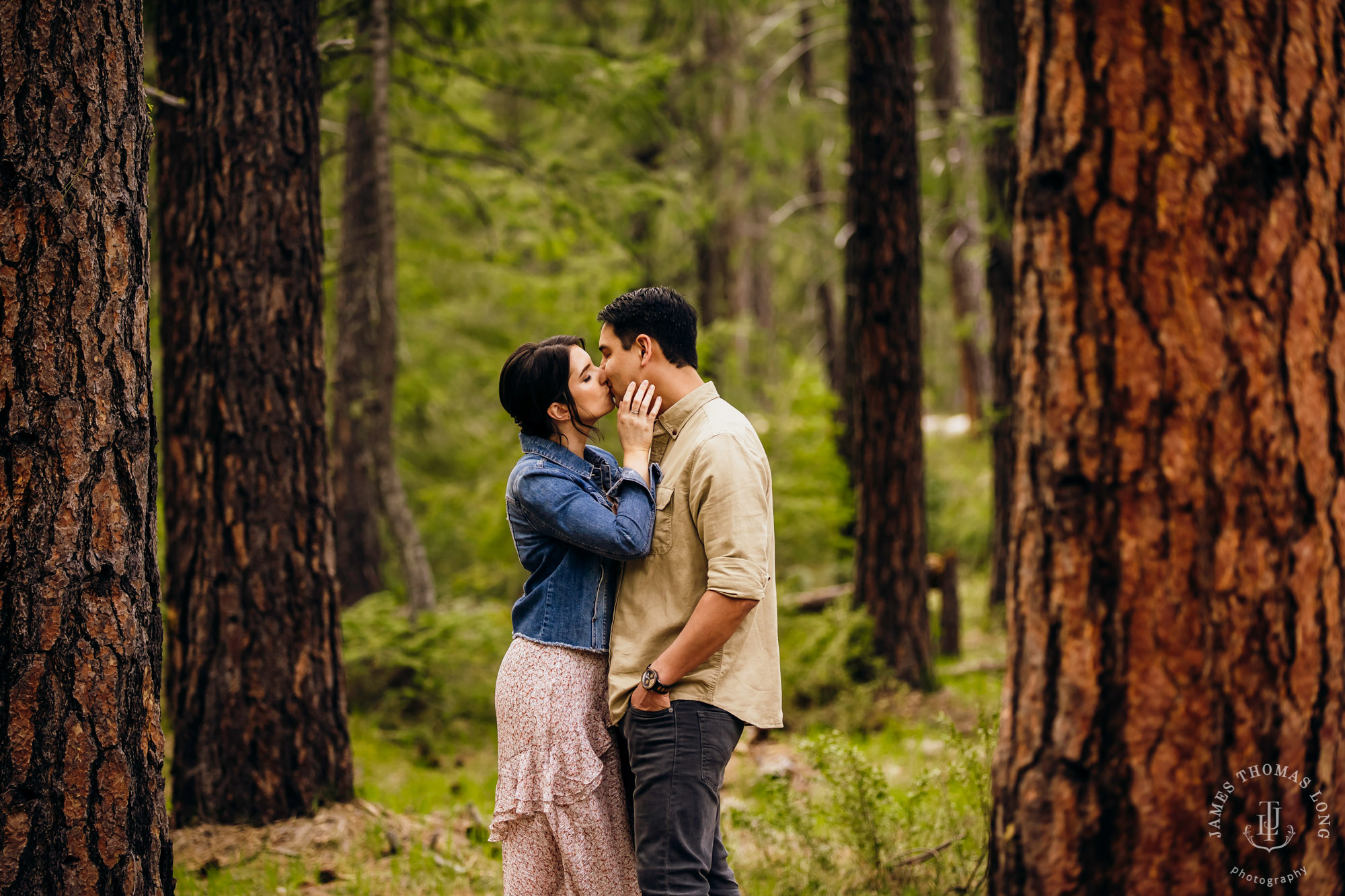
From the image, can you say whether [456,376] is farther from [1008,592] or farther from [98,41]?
[1008,592]

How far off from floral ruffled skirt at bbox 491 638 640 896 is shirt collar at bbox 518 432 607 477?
0.59 metres

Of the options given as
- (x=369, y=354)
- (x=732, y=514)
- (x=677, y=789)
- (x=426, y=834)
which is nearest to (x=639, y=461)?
(x=732, y=514)

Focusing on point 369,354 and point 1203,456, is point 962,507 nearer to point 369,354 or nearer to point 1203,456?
point 369,354

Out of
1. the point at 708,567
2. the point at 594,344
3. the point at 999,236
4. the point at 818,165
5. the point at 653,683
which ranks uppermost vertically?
the point at 818,165

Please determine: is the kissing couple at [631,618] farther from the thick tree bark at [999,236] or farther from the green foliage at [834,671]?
the thick tree bark at [999,236]

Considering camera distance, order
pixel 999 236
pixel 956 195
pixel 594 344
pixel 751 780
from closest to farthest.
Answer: pixel 751 780 < pixel 999 236 < pixel 594 344 < pixel 956 195

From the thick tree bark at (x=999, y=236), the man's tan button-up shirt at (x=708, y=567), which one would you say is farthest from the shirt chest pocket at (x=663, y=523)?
the thick tree bark at (x=999, y=236)

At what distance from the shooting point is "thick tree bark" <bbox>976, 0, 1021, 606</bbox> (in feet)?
29.4

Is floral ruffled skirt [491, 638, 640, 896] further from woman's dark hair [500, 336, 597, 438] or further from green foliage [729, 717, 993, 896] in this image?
green foliage [729, 717, 993, 896]

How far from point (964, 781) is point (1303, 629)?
2487 mm

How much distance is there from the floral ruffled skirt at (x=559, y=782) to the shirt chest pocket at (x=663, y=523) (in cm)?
45

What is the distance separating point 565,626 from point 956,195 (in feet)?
32.6

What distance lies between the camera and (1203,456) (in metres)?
2.02

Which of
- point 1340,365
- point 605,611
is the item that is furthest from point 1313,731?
point 605,611
